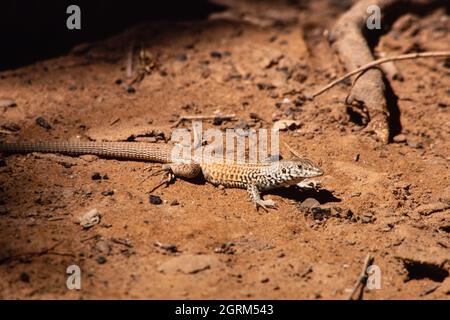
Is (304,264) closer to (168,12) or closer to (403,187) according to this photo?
(403,187)

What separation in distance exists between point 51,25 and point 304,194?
5.06m

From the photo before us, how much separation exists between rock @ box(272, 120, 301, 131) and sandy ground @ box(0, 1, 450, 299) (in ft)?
0.27

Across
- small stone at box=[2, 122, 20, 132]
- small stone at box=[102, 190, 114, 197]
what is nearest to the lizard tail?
small stone at box=[2, 122, 20, 132]

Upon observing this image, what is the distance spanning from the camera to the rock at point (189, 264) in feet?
15.2

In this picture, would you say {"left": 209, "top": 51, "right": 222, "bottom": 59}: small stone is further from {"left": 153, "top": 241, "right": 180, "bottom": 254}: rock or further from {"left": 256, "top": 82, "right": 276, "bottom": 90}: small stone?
{"left": 153, "top": 241, "right": 180, "bottom": 254}: rock

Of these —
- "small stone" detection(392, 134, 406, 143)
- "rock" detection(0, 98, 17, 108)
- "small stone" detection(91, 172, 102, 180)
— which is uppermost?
"rock" detection(0, 98, 17, 108)

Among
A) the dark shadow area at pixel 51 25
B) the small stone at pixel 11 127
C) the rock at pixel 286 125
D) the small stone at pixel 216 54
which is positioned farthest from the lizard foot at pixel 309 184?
the dark shadow area at pixel 51 25

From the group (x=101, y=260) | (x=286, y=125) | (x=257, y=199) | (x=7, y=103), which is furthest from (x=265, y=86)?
(x=101, y=260)

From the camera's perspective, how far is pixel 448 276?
Result: 4887 millimetres

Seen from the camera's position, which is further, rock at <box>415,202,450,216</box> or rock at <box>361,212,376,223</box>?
rock at <box>415,202,450,216</box>

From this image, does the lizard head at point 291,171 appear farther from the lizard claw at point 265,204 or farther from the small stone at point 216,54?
the small stone at point 216,54

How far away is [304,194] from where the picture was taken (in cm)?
597

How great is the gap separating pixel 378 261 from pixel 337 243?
415 mm

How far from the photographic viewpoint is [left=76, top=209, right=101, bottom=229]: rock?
5.03 metres
